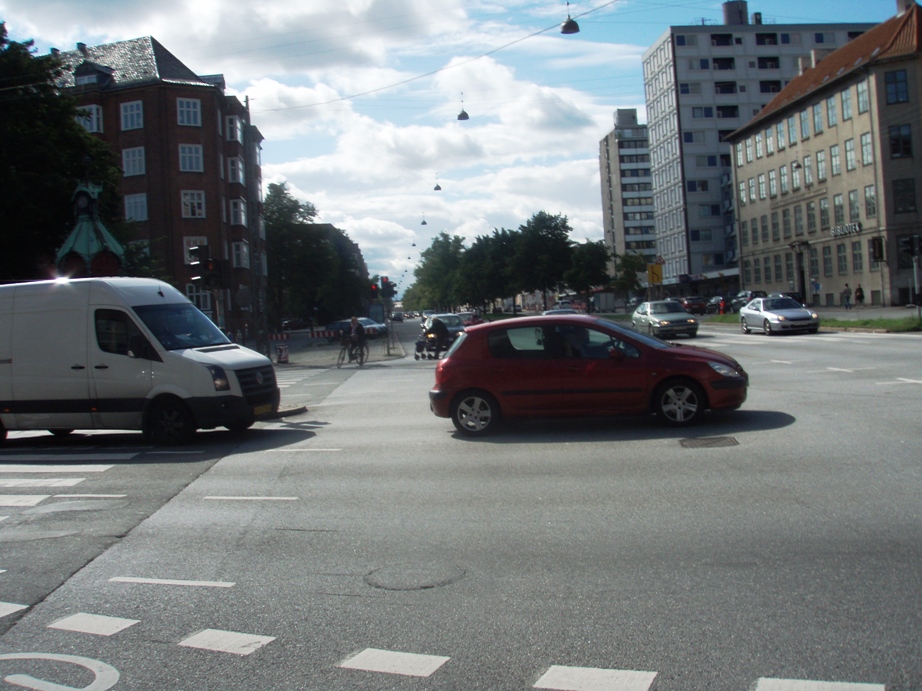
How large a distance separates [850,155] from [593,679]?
68.5 m

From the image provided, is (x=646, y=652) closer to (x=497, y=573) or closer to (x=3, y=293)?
(x=497, y=573)

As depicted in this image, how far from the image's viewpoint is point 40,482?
10.5 m

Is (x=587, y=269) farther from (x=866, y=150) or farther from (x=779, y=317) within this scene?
(x=779, y=317)

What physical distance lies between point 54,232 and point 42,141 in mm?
3497

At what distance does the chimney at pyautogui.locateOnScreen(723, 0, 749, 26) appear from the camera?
10825 cm

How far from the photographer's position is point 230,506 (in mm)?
8609

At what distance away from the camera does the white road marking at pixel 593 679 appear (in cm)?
396

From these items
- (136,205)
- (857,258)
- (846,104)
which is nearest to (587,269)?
(857,258)

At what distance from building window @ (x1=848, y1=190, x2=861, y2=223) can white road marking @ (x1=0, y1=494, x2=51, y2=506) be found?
6415cm

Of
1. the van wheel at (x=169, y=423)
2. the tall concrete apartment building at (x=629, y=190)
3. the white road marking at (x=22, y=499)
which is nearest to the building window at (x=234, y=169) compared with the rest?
the van wheel at (x=169, y=423)

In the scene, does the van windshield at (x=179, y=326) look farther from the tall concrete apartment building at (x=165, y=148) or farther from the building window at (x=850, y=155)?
the building window at (x=850, y=155)

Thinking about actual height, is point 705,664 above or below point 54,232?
below

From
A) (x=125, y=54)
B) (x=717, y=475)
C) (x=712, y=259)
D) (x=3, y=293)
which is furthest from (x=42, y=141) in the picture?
(x=712, y=259)

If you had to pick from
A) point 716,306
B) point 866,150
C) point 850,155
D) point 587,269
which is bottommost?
point 716,306
